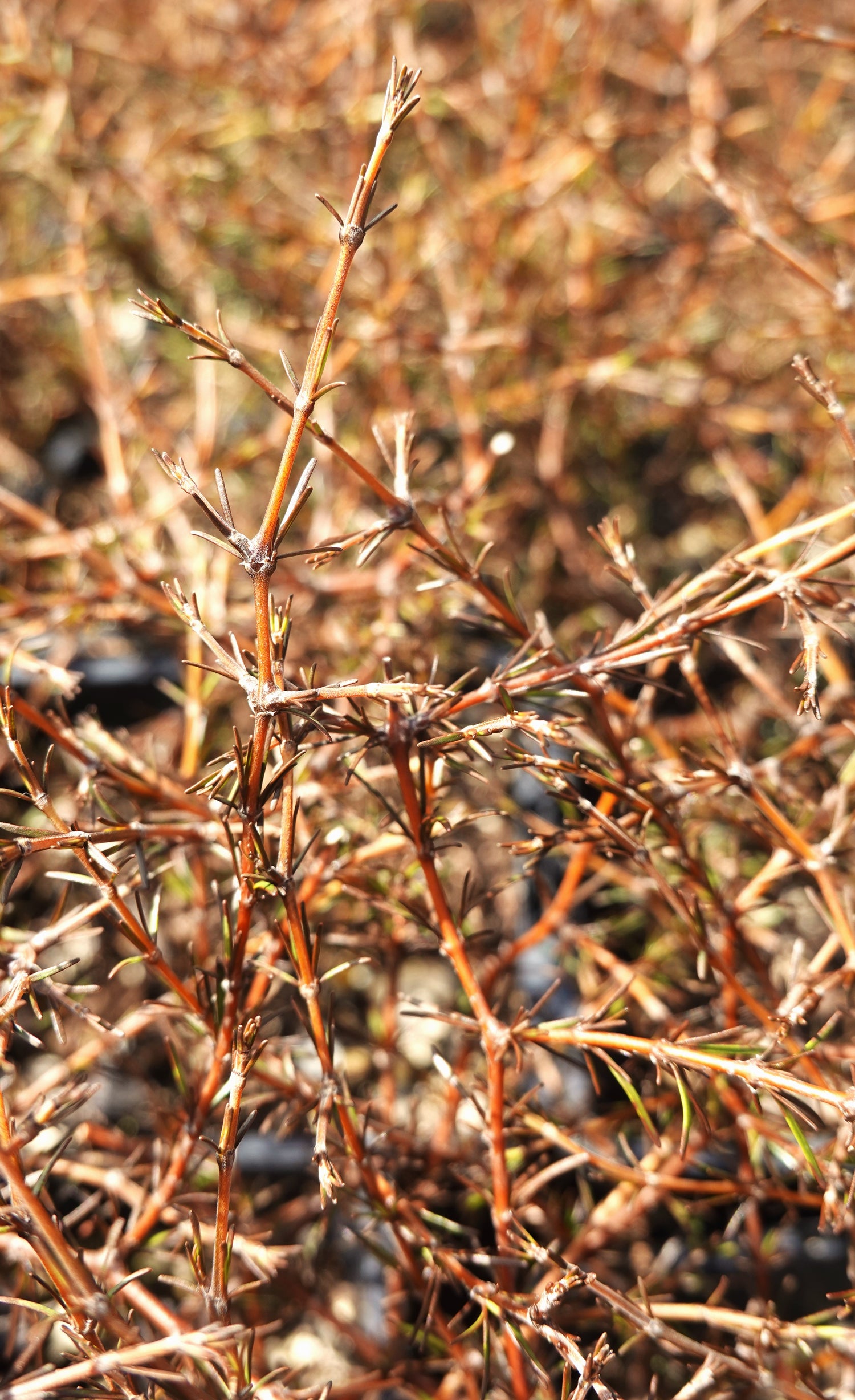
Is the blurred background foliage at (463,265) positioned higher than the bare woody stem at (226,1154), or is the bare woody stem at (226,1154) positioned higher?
the blurred background foliage at (463,265)

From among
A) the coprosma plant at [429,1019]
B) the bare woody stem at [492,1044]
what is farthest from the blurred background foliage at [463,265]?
the bare woody stem at [492,1044]

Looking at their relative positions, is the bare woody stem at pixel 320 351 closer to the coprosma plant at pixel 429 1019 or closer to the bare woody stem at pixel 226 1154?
the coprosma plant at pixel 429 1019

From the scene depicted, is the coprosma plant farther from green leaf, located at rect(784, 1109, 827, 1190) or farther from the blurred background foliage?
the blurred background foliage

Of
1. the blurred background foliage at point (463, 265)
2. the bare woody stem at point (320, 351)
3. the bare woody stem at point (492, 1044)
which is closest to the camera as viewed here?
the bare woody stem at point (320, 351)

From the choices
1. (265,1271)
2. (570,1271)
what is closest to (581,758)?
(570,1271)

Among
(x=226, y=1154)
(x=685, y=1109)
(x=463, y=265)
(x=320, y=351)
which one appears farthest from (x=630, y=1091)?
(x=463, y=265)

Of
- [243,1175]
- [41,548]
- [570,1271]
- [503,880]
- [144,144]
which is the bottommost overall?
[243,1175]

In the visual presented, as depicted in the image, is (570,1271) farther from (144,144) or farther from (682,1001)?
(144,144)

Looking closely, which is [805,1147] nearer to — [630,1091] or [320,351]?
[630,1091]
